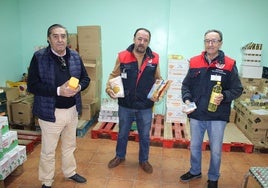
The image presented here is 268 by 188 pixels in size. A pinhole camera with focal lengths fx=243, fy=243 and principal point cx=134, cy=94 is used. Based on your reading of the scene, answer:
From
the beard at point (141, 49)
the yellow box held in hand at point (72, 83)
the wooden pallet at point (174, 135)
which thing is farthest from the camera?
the wooden pallet at point (174, 135)

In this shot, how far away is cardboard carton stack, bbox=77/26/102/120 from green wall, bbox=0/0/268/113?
365 mm

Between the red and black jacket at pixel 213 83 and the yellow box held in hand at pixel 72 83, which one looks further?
the red and black jacket at pixel 213 83

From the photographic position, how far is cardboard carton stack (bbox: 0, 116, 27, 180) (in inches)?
110

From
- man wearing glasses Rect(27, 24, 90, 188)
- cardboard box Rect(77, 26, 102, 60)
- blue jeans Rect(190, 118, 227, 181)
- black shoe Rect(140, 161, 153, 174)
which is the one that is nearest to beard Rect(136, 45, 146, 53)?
man wearing glasses Rect(27, 24, 90, 188)

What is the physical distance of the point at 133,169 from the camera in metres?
3.42

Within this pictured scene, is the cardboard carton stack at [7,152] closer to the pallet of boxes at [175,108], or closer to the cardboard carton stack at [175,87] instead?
the pallet of boxes at [175,108]

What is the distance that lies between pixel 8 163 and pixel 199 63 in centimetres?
252

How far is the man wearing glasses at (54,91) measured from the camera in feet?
8.05

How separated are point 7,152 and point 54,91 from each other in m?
1.16

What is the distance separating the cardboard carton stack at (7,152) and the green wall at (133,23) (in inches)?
84.7

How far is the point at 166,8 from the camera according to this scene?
4.81 m

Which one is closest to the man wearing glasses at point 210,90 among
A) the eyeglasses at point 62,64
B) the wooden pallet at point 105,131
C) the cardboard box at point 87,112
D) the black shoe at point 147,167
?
the black shoe at point 147,167

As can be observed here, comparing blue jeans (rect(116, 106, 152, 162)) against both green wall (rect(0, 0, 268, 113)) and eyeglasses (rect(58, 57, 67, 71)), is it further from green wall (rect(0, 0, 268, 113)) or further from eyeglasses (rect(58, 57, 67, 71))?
green wall (rect(0, 0, 268, 113))

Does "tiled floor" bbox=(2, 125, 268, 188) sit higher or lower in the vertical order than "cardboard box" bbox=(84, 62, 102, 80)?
lower
